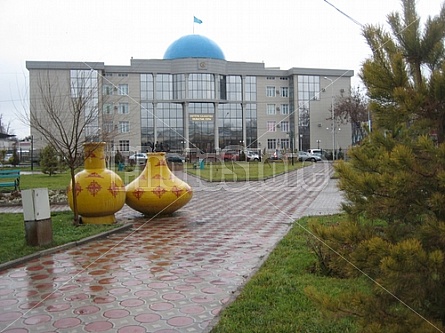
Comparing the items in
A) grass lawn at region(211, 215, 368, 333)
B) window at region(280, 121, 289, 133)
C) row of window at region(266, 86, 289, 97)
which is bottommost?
grass lawn at region(211, 215, 368, 333)

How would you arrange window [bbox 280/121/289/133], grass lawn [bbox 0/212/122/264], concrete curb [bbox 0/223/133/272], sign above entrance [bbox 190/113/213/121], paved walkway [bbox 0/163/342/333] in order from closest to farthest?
paved walkway [bbox 0/163/342/333], concrete curb [bbox 0/223/133/272], grass lawn [bbox 0/212/122/264], sign above entrance [bbox 190/113/213/121], window [bbox 280/121/289/133]

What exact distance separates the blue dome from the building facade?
0.13m

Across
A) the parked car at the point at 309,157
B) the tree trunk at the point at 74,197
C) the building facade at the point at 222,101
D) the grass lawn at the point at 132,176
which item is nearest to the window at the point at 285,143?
the building facade at the point at 222,101

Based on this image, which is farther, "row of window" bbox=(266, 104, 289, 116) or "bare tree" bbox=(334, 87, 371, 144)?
"row of window" bbox=(266, 104, 289, 116)

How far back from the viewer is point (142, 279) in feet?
18.2

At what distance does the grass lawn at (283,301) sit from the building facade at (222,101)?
51916mm

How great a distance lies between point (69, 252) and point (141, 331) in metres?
3.58

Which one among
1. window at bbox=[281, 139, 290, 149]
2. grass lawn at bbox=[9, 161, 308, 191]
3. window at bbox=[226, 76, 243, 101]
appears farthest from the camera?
window at bbox=[281, 139, 290, 149]

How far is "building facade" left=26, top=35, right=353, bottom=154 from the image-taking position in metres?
60.6

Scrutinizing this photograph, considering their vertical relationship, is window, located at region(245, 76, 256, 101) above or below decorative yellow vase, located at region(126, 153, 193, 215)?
above

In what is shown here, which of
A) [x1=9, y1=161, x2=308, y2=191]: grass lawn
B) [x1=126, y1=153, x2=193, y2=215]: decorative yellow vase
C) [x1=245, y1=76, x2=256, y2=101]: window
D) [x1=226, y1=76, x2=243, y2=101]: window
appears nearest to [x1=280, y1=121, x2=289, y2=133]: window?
[x1=245, y1=76, x2=256, y2=101]: window

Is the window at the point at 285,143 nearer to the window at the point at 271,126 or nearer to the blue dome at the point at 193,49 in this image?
the window at the point at 271,126

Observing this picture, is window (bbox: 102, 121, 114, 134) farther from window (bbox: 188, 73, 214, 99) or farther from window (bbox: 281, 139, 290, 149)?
window (bbox: 281, 139, 290, 149)

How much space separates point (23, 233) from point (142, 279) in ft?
13.0
